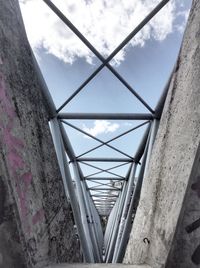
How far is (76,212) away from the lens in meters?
7.84

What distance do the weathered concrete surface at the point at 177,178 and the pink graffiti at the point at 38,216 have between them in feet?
4.38

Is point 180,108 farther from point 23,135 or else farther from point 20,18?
point 20,18

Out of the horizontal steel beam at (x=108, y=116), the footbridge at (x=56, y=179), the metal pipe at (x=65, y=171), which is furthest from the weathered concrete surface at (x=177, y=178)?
the horizontal steel beam at (x=108, y=116)

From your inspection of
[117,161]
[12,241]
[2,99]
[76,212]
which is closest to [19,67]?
[2,99]

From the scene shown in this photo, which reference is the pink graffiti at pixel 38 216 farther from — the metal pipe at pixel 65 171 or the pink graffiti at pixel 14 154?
the metal pipe at pixel 65 171

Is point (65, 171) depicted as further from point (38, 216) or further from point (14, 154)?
point (14, 154)

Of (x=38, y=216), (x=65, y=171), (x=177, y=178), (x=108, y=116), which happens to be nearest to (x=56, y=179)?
(x=38, y=216)

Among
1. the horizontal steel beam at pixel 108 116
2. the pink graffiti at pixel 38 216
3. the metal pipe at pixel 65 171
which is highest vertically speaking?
the horizontal steel beam at pixel 108 116

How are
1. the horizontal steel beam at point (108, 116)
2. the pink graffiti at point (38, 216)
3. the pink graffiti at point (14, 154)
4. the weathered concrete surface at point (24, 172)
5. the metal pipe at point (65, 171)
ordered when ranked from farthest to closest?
1. the horizontal steel beam at point (108, 116)
2. the metal pipe at point (65, 171)
3. the pink graffiti at point (38, 216)
4. the pink graffiti at point (14, 154)
5. the weathered concrete surface at point (24, 172)

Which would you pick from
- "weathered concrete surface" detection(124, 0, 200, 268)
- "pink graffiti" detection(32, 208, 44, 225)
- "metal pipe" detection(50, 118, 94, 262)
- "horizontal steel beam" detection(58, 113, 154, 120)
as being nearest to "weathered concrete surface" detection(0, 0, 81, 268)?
"pink graffiti" detection(32, 208, 44, 225)

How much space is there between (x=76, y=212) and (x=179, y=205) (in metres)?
5.50

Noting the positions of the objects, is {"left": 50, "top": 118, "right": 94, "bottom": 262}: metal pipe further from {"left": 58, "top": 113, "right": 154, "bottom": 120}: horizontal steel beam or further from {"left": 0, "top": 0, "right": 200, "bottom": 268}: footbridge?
{"left": 0, "top": 0, "right": 200, "bottom": 268}: footbridge

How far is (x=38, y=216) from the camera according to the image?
3133 mm

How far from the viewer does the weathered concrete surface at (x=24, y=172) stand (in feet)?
8.50
